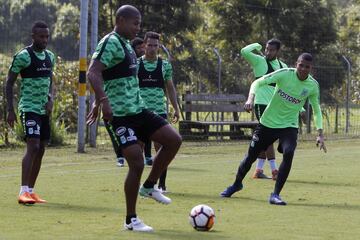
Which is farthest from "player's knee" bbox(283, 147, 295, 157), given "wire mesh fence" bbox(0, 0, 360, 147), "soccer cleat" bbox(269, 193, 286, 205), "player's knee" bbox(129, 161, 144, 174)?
"wire mesh fence" bbox(0, 0, 360, 147)

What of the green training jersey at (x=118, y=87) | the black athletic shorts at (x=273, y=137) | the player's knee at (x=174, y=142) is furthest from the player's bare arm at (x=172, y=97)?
the green training jersey at (x=118, y=87)

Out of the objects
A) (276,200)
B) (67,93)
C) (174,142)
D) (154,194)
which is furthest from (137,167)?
Answer: (67,93)

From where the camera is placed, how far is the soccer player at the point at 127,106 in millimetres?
8664

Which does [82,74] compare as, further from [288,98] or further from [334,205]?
[334,205]

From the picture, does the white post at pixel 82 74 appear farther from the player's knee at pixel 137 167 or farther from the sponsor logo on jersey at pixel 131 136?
the player's knee at pixel 137 167

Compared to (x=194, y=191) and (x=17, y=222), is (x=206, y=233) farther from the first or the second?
(x=194, y=191)

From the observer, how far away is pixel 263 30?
94.1ft

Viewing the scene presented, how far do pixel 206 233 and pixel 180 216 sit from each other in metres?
1.21

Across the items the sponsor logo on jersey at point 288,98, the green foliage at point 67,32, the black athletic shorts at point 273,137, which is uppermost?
the green foliage at point 67,32

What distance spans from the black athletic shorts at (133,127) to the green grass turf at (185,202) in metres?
0.87

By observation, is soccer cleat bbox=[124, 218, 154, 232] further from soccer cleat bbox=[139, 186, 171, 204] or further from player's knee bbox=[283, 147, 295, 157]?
player's knee bbox=[283, 147, 295, 157]

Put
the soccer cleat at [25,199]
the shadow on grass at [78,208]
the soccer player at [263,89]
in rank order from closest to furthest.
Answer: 1. the shadow on grass at [78,208]
2. the soccer cleat at [25,199]
3. the soccer player at [263,89]

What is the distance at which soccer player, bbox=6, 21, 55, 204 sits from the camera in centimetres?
1099

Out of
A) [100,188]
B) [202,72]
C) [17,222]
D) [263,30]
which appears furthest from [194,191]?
[263,30]
